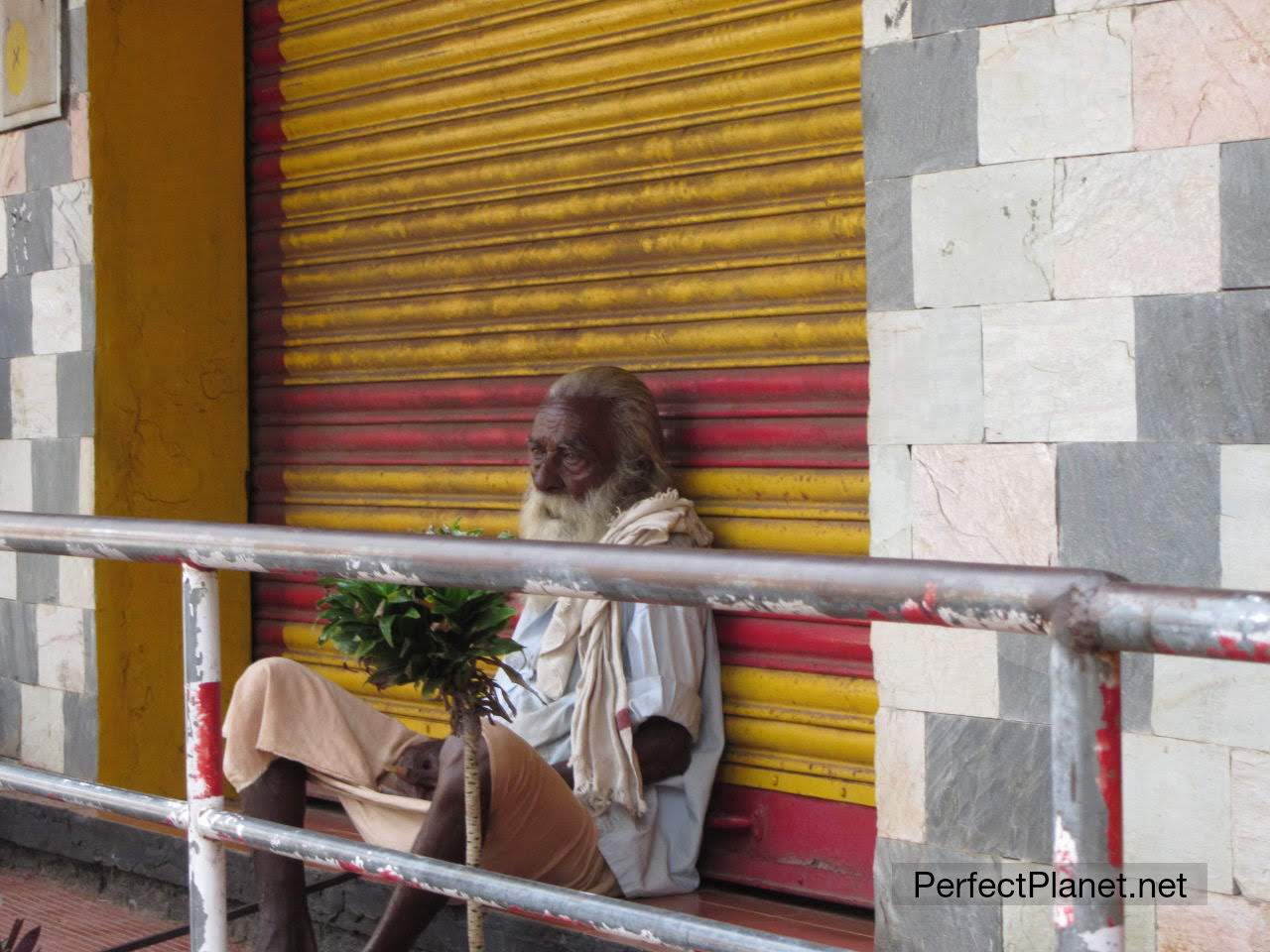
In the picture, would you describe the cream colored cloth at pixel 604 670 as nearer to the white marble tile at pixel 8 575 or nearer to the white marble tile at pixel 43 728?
the white marble tile at pixel 43 728

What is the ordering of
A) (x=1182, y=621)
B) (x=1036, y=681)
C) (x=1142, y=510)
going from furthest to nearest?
(x=1036, y=681)
(x=1142, y=510)
(x=1182, y=621)

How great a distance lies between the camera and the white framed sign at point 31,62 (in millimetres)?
5145

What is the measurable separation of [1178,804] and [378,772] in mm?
2009

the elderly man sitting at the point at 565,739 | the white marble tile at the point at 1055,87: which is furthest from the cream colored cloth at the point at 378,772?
the white marble tile at the point at 1055,87

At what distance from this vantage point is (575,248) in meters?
4.53

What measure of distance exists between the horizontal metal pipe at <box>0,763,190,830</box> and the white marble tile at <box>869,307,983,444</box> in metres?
→ 1.60

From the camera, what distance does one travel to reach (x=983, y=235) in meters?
2.85

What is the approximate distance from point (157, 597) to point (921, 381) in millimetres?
3265

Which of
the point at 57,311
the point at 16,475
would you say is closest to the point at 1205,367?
the point at 57,311

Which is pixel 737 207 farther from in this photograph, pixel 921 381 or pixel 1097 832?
pixel 1097 832

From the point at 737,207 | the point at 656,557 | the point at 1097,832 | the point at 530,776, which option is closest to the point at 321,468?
the point at 737,207

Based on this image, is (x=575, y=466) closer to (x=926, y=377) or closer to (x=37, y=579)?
(x=926, y=377)

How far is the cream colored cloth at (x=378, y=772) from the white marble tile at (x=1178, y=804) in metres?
1.28

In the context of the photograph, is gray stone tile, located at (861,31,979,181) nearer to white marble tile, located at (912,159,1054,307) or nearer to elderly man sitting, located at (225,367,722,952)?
white marble tile, located at (912,159,1054,307)
